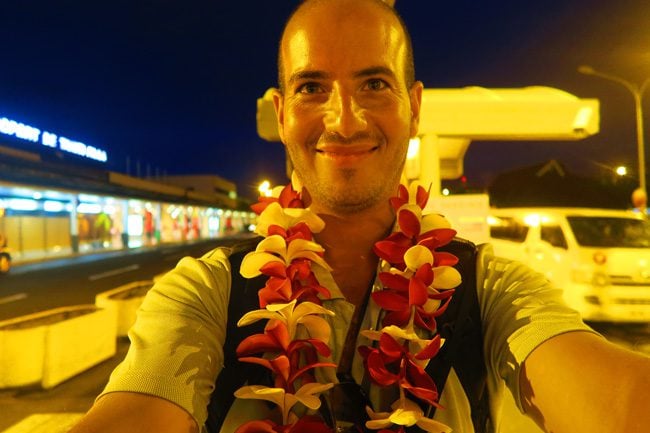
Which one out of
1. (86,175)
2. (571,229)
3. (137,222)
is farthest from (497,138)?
(137,222)

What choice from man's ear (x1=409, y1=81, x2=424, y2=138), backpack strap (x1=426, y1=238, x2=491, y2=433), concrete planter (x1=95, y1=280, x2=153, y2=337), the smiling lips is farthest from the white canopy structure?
backpack strap (x1=426, y1=238, x2=491, y2=433)

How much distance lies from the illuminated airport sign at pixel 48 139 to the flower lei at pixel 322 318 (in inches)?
1348

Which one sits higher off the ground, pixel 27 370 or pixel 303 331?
pixel 303 331

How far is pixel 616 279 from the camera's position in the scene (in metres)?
7.11

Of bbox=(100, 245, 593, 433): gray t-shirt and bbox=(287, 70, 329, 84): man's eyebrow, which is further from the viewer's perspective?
bbox=(287, 70, 329, 84): man's eyebrow

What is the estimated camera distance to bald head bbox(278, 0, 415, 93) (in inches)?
62.9

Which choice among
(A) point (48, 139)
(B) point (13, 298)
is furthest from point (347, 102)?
(A) point (48, 139)

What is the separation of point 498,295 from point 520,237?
848cm

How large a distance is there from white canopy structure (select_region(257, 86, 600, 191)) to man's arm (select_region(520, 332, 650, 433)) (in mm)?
5187

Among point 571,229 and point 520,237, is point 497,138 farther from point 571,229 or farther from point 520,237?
point 520,237

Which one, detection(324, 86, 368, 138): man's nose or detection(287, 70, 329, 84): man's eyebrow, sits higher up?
detection(287, 70, 329, 84): man's eyebrow

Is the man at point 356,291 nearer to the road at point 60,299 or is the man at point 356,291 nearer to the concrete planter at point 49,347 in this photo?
the road at point 60,299

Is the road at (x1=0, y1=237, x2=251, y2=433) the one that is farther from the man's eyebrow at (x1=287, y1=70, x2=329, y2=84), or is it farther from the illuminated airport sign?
the illuminated airport sign

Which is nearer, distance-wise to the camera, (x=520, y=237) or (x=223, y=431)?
(x=223, y=431)
